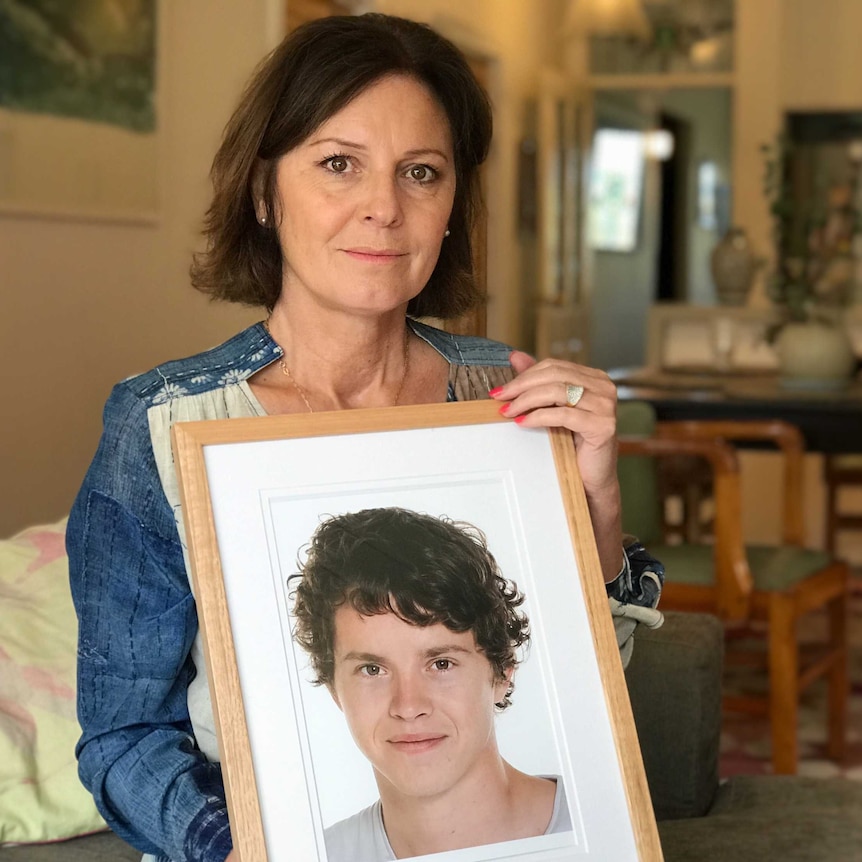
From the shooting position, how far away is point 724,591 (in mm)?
3219

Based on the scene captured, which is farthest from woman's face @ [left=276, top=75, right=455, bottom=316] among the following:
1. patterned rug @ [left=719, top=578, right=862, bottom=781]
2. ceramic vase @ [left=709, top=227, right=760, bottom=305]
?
ceramic vase @ [left=709, top=227, right=760, bottom=305]

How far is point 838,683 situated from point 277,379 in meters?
2.79

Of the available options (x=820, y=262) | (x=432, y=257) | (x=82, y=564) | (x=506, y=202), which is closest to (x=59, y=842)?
(x=82, y=564)

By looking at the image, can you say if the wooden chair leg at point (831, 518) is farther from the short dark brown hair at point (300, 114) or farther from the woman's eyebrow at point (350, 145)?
the woman's eyebrow at point (350, 145)

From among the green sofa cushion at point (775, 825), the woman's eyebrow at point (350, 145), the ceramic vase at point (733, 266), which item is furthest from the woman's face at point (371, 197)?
the ceramic vase at point (733, 266)

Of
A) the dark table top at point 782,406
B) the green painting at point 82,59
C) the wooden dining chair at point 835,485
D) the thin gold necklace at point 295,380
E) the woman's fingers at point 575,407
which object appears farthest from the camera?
the wooden dining chair at point 835,485

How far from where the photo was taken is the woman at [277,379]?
116 cm

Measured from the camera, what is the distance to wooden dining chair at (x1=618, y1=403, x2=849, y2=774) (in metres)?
3.24

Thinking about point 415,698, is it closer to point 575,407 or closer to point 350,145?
point 575,407

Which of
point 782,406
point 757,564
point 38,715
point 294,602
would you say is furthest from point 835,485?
point 294,602

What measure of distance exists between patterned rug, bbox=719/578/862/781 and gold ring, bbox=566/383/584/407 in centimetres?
239

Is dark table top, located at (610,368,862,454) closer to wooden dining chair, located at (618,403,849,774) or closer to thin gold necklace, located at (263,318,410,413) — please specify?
wooden dining chair, located at (618,403,849,774)

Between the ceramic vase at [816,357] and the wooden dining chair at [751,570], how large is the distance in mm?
735

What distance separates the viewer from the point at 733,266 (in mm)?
5449
